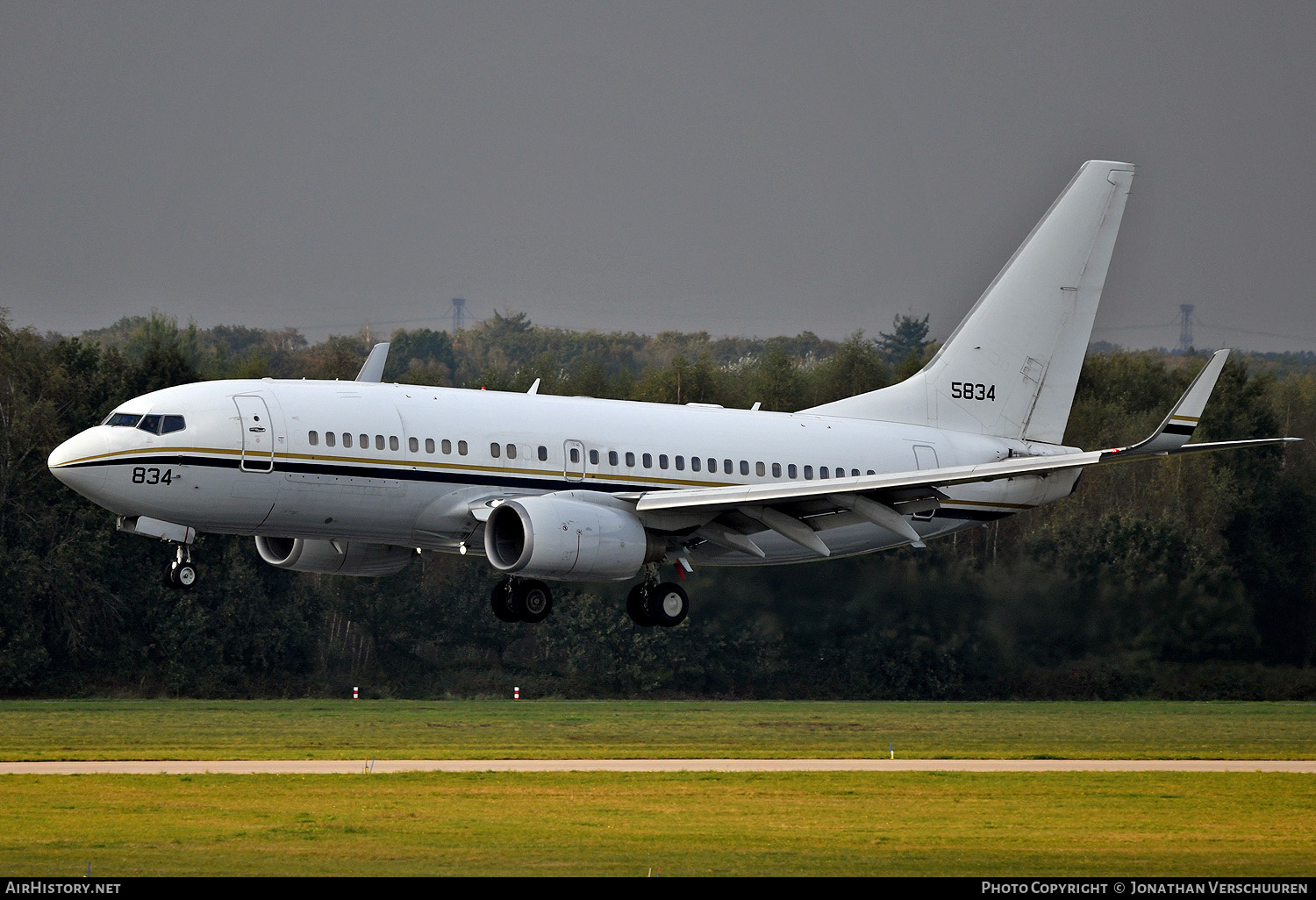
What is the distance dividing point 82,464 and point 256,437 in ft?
10.6

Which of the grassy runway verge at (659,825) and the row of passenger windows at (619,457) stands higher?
the row of passenger windows at (619,457)

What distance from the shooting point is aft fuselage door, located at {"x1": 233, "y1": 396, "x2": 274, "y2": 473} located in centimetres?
3341

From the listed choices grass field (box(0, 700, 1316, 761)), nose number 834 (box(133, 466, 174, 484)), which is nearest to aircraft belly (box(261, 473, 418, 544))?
nose number 834 (box(133, 466, 174, 484))

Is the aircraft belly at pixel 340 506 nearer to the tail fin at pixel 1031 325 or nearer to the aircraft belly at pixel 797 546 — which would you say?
the aircraft belly at pixel 797 546

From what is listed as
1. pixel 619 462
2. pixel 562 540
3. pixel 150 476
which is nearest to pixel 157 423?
pixel 150 476

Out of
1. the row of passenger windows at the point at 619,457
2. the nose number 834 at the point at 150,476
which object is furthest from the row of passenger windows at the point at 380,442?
the nose number 834 at the point at 150,476

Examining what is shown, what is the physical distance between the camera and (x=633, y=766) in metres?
35.8

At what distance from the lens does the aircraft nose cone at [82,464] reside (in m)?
32.8

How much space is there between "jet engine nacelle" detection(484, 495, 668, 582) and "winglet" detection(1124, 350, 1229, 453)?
10.1 metres

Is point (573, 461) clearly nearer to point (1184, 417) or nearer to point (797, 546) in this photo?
point (797, 546)

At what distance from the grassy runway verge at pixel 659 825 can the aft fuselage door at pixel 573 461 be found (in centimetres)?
657
